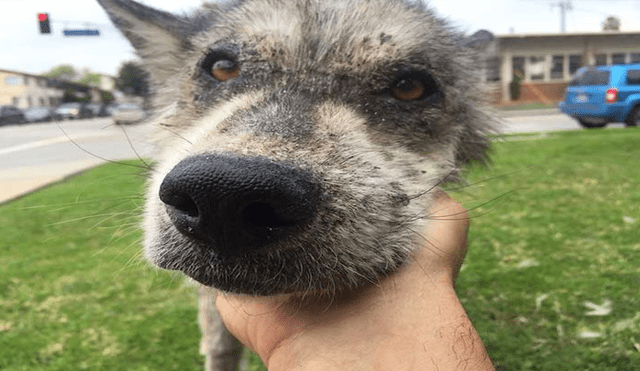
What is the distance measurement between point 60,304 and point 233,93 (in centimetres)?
343

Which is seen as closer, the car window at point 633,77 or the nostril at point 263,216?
the nostril at point 263,216

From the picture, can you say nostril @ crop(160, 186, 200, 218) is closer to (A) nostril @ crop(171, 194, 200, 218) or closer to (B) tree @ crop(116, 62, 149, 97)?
(A) nostril @ crop(171, 194, 200, 218)

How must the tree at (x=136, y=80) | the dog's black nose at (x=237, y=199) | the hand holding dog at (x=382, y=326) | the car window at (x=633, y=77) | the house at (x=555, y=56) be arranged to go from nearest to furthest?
the dog's black nose at (x=237, y=199), the hand holding dog at (x=382, y=326), the tree at (x=136, y=80), the car window at (x=633, y=77), the house at (x=555, y=56)

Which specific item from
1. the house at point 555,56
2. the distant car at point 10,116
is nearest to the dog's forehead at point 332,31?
the distant car at point 10,116

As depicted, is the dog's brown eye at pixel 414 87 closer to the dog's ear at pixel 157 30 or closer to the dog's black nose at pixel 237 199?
the dog's black nose at pixel 237 199

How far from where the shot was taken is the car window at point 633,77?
21.5 m

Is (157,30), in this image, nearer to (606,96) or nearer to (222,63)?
(222,63)

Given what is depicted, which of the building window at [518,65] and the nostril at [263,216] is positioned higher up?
the nostril at [263,216]

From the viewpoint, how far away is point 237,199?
167 centimetres

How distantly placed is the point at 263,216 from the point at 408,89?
160cm

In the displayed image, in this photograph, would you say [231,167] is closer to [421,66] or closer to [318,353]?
[318,353]

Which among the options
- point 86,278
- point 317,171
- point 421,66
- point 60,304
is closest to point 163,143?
point 421,66

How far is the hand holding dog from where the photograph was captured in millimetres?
1937

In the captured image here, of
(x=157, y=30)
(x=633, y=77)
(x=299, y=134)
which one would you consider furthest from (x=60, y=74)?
(x=299, y=134)
